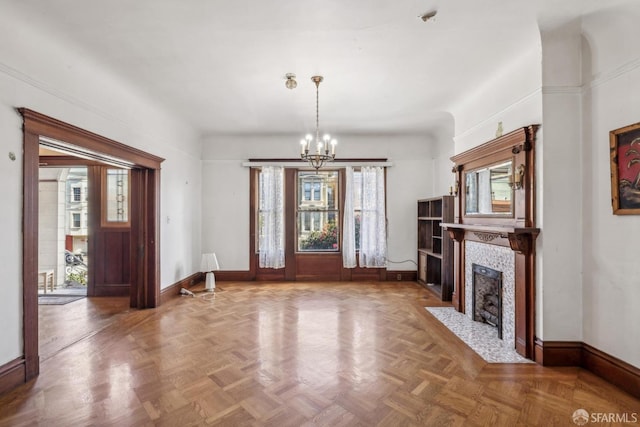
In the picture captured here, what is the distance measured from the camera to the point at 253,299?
4.85 metres

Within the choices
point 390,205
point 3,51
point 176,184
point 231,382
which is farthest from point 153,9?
point 390,205

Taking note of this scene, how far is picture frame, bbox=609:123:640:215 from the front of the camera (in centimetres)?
227

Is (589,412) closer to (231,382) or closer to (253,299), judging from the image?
(231,382)

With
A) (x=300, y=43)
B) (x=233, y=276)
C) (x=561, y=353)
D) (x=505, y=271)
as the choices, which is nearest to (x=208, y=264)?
(x=233, y=276)

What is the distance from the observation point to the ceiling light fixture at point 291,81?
3443mm

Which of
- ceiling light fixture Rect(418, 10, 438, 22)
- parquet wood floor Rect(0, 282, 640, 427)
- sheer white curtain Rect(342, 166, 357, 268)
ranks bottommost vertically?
parquet wood floor Rect(0, 282, 640, 427)

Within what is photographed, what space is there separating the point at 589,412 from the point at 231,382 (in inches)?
98.4

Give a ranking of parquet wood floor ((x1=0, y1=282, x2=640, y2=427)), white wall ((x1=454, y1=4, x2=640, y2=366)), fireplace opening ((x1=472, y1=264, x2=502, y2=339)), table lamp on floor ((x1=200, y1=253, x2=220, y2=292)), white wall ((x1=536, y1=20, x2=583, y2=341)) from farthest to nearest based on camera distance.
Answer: table lamp on floor ((x1=200, y1=253, x2=220, y2=292)) < fireplace opening ((x1=472, y1=264, x2=502, y2=339)) < white wall ((x1=536, y1=20, x2=583, y2=341)) < white wall ((x1=454, y1=4, x2=640, y2=366)) < parquet wood floor ((x1=0, y1=282, x2=640, y2=427))

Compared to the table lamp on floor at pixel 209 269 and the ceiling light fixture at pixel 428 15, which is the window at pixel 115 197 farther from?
the ceiling light fixture at pixel 428 15

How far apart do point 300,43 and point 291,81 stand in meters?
0.75

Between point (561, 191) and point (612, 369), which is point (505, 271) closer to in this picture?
point (561, 191)

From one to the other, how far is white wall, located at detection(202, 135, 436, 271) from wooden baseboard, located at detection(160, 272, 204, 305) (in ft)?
1.63

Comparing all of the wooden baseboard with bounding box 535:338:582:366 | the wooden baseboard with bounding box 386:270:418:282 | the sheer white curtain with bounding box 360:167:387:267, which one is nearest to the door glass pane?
the sheer white curtain with bounding box 360:167:387:267

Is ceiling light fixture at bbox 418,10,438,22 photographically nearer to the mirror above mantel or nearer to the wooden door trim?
the mirror above mantel
